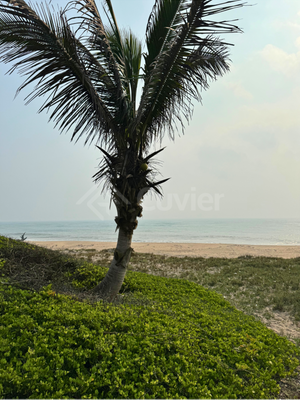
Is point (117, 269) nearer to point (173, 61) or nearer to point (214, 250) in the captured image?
point (173, 61)

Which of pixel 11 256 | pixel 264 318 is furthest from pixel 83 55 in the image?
pixel 264 318

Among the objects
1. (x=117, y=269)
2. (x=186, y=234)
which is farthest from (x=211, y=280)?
(x=186, y=234)

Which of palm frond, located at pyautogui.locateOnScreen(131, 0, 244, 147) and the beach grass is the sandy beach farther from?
palm frond, located at pyautogui.locateOnScreen(131, 0, 244, 147)

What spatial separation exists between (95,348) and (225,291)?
23.7 ft

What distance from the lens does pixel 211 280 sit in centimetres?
1032

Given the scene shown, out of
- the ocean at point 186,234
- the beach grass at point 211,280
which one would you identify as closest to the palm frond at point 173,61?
the beach grass at point 211,280

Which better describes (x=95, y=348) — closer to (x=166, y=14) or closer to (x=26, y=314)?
(x=26, y=314)

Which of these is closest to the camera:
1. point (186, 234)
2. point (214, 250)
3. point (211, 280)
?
point (211, 280)

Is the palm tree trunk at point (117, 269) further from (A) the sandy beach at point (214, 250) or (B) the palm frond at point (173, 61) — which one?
(A) the sandy beach at point (214, 250)

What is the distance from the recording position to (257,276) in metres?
10.9

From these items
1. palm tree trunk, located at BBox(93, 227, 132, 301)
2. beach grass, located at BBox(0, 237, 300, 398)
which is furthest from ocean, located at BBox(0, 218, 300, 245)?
palm tree trunk, located at BBox(93, 227, 132, 301)

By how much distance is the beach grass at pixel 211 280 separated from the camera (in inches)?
201

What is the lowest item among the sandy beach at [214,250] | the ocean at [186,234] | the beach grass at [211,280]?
the ocean at [186,234]

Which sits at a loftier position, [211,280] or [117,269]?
[117,269]
